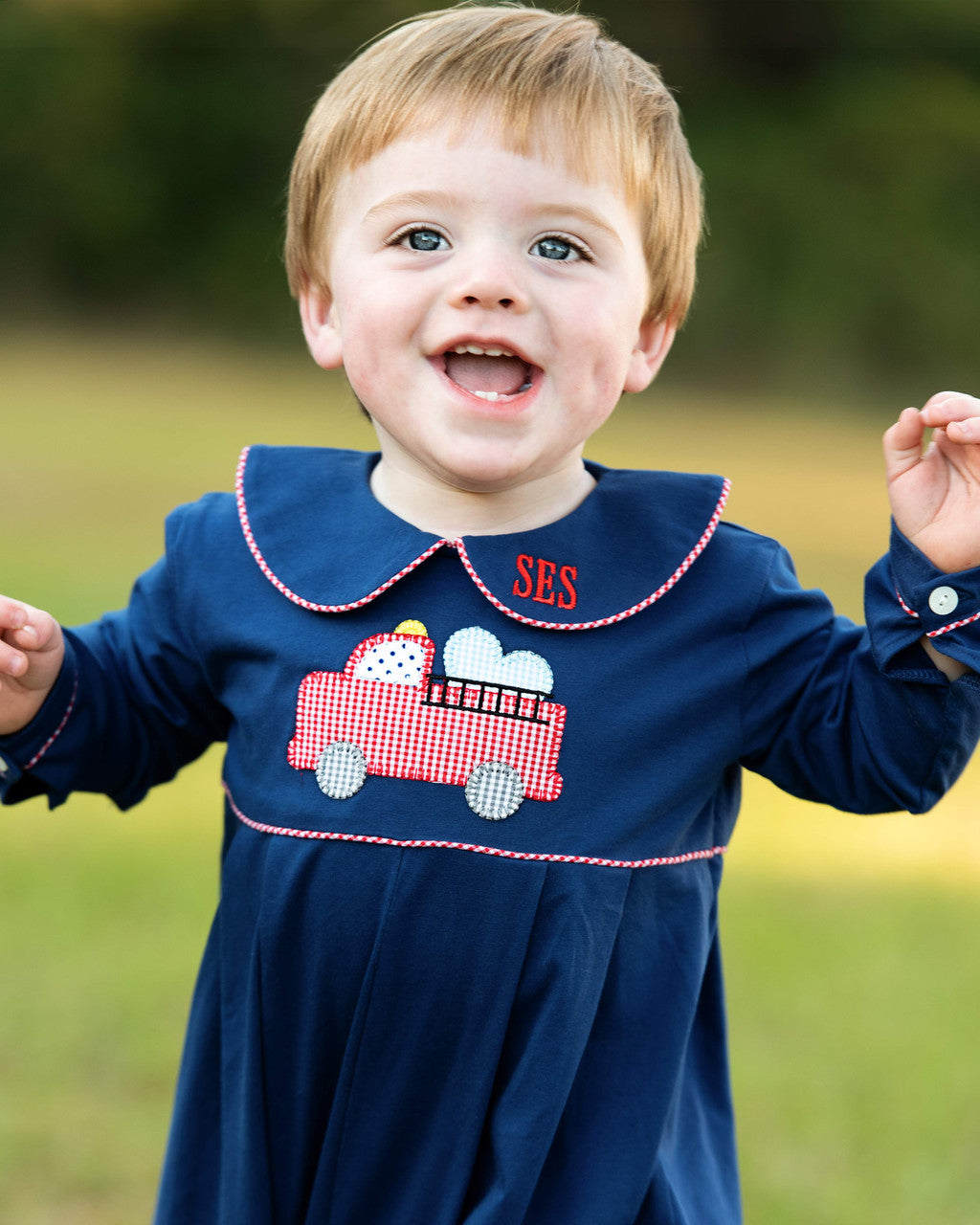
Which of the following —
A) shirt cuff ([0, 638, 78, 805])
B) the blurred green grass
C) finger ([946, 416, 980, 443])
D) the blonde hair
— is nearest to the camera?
finger ([946, 416, 980, 443])

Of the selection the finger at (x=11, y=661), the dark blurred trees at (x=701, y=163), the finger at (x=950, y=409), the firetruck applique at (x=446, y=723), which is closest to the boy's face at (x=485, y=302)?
the firetruck applique at (x=446, y=723)

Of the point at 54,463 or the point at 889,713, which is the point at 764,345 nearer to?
the point at 54,463

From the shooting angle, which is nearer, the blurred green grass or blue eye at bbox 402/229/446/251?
blue eye at bbox 402/229/446/251

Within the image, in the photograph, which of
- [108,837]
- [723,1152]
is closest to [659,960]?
[723,1152]

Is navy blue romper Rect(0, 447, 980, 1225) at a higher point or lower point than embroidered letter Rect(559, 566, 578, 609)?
lower

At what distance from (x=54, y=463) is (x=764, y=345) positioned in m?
7.91

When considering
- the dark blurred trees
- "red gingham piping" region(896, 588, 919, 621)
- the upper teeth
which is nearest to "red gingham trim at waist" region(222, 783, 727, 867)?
"red gingham piping" region(896, 588, 919, 621)

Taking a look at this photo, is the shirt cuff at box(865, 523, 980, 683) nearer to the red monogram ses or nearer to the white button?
the white button

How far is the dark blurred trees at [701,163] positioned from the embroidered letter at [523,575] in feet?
44.7

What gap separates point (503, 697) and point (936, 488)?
40cm

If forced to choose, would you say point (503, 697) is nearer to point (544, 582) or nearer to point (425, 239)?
point (544, 582)

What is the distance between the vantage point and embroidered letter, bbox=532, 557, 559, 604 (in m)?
1.34

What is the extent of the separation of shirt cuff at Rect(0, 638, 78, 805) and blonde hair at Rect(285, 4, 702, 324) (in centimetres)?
45

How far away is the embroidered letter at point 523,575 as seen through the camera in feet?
4.39
